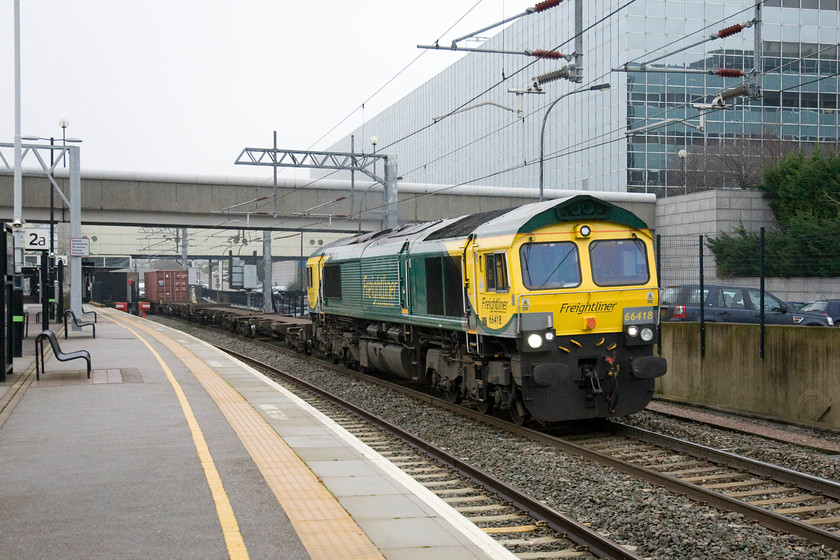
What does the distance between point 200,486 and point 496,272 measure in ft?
19.0

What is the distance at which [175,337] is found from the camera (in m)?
30.7

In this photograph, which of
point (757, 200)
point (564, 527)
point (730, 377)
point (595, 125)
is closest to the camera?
point (564, 527)

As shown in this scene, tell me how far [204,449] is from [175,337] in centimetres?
2172

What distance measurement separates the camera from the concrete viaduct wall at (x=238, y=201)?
4141 cm

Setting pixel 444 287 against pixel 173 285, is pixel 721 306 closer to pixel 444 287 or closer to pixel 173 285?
pixel 444 287

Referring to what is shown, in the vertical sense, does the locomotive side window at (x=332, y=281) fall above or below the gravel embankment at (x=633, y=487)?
above

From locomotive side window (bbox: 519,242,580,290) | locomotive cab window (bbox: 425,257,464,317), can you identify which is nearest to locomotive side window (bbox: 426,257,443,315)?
locomotive cab window (bbox: 425,257,464,317)

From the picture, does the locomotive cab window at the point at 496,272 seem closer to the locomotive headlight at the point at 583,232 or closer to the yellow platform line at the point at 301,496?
the locomotive headlight at the point at 583,232

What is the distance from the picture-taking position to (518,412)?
12.8m

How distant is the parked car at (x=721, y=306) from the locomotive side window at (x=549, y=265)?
875 centimetres

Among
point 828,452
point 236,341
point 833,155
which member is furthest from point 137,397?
point 833,155

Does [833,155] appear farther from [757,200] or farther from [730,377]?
[730,377]

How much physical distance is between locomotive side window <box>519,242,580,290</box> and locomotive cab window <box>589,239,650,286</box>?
0.32 m

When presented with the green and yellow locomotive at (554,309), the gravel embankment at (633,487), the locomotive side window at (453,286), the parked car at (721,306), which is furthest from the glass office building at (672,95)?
the gravel embankment at (633,487)
